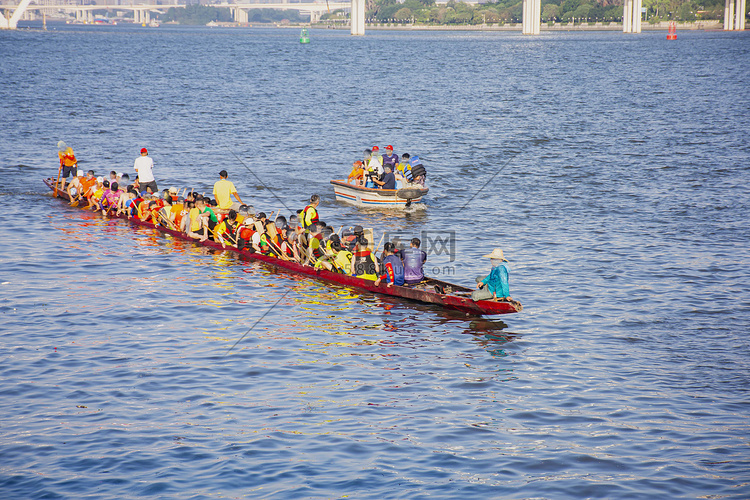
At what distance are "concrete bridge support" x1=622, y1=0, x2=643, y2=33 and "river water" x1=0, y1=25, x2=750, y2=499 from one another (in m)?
159

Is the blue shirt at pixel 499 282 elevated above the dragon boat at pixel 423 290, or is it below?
above

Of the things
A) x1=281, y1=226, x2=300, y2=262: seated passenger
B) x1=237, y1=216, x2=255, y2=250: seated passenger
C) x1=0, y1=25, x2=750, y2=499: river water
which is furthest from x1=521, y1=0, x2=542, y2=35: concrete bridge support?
x1=281, y1=226, x2=300, y2=262: seated passenger

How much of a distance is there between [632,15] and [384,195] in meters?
184

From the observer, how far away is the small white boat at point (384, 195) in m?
29.5

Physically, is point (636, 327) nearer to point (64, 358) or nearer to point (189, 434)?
point (189, 434)

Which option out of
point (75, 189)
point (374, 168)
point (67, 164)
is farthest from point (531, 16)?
point (75, 189)

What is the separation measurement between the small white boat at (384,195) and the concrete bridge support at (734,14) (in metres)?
175

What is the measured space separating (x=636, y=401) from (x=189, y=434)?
27.7ft

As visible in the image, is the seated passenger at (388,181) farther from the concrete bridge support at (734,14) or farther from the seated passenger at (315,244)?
the concrete bridge support at (734,14)

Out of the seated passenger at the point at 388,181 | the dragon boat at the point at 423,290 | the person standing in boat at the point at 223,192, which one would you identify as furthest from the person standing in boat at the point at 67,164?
the seated passenger at the point at 388,181

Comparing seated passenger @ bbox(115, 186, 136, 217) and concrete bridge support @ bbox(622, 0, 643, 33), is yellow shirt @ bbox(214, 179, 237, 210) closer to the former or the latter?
seated passenger @ bbox(115, 186, 136, 217)

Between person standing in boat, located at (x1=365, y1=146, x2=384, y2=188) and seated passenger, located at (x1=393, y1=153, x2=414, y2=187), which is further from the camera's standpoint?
seated passenger, located at (x1=393, y1=153, x2=414, y2=187)

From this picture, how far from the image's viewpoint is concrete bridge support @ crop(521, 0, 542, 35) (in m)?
184

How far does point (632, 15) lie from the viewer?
19175cm
